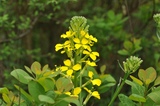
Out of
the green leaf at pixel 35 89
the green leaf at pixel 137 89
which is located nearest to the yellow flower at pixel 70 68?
the green leaf at pixel 35 89

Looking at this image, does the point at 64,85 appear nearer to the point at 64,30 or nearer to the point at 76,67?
the point at 76,67

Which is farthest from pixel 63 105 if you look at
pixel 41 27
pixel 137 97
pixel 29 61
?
pixel 41 27

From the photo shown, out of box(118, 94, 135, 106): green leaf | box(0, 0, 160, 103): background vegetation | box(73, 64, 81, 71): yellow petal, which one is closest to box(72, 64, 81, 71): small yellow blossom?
box(73, 64, 81, 71): yellow petal

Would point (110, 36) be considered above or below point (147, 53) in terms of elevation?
above

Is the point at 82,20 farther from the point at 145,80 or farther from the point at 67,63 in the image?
the point at 145,80

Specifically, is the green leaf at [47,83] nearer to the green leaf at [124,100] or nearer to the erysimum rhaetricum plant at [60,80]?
the erysimum rhaetricum plant at [60,80]

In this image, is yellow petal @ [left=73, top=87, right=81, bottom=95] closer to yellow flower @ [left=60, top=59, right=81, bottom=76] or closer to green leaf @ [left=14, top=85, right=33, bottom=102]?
yellow flower @ [left=60, top=59, right=81, bottom=76]
